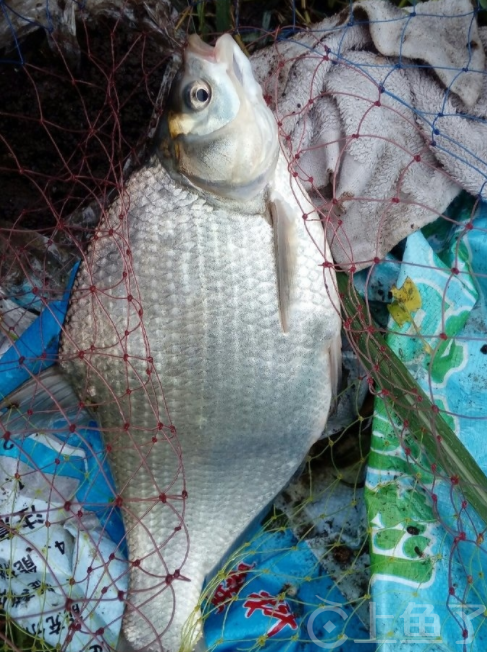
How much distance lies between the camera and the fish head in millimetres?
1624

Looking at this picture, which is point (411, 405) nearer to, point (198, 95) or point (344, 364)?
point (344, 364)

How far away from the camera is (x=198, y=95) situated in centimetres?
164

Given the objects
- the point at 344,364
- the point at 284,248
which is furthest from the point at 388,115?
the point at 344,364

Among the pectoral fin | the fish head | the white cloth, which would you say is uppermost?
the white cloth

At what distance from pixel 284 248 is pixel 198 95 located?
45 cm

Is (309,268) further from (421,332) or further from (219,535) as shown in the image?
(219,535)

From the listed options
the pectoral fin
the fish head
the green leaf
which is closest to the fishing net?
the green leaf

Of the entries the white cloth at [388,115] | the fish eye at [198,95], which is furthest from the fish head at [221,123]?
the white cloth at [388,115]

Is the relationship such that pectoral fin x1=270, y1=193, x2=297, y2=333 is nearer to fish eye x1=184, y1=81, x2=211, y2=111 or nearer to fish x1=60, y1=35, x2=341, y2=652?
fish x1=60, y1=35, x2=341, y2=652

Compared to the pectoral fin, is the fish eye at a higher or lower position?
higher

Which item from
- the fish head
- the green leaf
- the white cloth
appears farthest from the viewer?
the white cloth

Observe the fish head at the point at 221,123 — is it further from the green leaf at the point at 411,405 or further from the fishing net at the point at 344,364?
the green leaf at the point at 411,405

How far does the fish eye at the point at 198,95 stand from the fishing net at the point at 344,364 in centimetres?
33

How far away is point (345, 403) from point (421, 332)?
35cm
